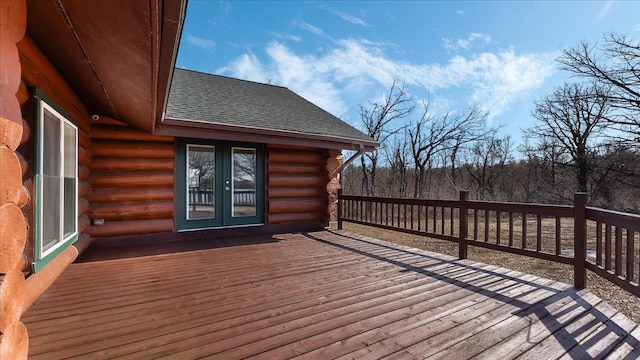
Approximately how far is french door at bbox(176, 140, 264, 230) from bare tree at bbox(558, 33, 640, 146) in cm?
1288

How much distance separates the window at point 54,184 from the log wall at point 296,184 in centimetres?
320

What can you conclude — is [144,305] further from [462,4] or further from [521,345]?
[462,4]

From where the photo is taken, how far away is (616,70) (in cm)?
1077

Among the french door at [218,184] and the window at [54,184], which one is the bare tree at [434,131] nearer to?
the french door at [218,184]

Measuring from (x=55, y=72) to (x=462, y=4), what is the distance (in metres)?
10.4

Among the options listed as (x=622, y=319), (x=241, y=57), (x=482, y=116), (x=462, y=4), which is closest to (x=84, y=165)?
(x=622, y=319)

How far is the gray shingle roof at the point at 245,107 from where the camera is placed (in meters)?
5.36

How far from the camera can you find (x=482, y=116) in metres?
16.4

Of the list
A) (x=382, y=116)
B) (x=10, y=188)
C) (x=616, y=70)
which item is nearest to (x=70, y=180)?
(x=10, y=188)

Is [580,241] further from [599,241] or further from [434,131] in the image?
[434,131]

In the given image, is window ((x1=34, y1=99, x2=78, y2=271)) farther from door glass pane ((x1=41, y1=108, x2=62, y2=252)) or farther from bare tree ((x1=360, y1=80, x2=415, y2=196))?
bare tree ((x1=360, y1=80, x2=415, y2=196))

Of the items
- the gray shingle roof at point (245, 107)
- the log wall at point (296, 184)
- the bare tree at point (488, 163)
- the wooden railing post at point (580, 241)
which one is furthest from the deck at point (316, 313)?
the bare tree at point (488, 163)

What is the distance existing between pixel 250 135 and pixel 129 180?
2.11m

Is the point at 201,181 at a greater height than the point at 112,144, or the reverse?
the point at 112,144
